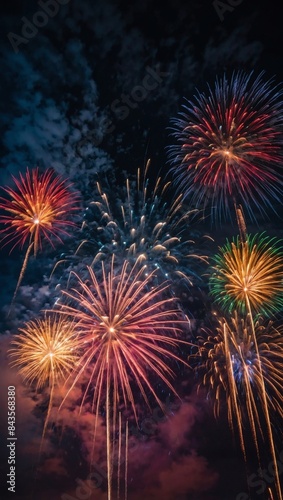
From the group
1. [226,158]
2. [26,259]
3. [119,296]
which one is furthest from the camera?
[26,259]

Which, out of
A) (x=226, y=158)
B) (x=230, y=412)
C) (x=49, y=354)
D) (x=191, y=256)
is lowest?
(x=230, y=412)

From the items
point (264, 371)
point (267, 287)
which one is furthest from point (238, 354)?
point (267, 287)

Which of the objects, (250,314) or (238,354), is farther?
(238,354)

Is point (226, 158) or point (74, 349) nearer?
point (226, 158)

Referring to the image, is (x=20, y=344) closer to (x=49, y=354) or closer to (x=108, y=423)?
(x=49, y=354)

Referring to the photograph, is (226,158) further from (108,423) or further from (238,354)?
(108,423)

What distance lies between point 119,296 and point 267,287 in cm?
740

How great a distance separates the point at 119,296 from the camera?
61.7 feet

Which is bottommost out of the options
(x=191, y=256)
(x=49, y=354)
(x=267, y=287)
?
(x=49, y=354)

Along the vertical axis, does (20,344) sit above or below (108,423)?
above

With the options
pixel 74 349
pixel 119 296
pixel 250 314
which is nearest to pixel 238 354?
pixel 250 314

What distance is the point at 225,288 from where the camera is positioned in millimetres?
18625

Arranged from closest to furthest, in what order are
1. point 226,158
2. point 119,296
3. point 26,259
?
point 226,158
point 119,296
point 26,259

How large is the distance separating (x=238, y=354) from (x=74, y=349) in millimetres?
8881
